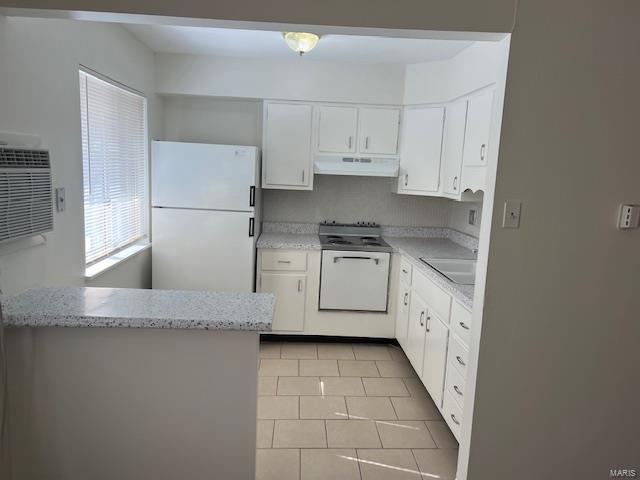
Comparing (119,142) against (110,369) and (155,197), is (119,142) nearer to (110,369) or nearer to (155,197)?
(155,197)

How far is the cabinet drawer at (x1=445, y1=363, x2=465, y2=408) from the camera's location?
230 cm

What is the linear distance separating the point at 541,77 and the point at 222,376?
167 centimetres

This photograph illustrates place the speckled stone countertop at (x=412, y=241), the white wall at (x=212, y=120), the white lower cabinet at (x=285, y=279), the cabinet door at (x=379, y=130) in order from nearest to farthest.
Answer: the speckled stone countertop at (x=412, y=241)
the white lower cabinet at (x=285, y=279)
the cabinet door at (x=379, y=130)
the white wall at (x=212, y=120)

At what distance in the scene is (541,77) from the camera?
1693 mm

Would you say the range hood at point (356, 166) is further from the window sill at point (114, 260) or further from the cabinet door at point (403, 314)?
the window sill at point (114, 260)

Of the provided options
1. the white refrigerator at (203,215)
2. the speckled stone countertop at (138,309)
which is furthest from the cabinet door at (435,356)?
the white refrigerator at (203,215)

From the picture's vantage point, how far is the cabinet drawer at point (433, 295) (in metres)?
2.54

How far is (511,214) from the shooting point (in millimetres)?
1758

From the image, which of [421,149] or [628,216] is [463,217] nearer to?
[421,149]

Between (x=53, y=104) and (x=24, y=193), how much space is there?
Result: 0.53 meters

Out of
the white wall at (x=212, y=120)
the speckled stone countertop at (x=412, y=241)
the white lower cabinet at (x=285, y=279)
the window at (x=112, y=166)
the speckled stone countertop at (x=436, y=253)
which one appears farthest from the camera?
the white wall at (x=212, y=120)

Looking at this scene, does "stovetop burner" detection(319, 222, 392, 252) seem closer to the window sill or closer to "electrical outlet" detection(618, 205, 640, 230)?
the window sill

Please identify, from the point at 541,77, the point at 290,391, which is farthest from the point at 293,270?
the point at 541,77

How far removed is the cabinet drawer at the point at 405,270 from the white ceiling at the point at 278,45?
5.07 feet
